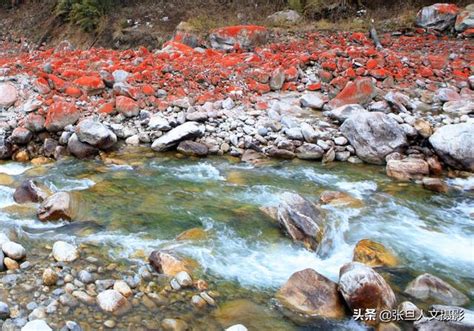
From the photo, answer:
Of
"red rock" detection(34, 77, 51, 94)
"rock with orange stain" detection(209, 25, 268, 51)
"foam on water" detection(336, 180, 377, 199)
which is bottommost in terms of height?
"foam on water" detection(336, 180, 377, 199)

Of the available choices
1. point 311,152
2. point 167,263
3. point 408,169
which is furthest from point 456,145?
point 167,263

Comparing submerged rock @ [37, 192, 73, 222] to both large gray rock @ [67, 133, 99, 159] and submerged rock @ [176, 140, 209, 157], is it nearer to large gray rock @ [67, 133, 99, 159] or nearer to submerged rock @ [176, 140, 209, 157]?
large gray rock @ [67, 133, 99, 159]

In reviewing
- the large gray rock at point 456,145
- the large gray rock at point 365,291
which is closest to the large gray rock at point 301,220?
the large gray rock at point 365,291

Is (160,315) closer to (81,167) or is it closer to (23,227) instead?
(23,227)

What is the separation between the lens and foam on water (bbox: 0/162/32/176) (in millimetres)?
6518

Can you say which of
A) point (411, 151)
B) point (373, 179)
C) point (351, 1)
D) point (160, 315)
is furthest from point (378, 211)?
point (351, 1)

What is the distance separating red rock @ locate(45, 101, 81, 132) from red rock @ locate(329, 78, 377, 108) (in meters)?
4.84

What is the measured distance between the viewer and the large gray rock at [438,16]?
39.6 ft

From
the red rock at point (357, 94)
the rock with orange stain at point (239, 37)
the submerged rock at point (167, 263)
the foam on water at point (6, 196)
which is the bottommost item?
the submerged rock at point (167, 263)

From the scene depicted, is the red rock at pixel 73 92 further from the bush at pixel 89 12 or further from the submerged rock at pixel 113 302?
the bush at pixel 89 12

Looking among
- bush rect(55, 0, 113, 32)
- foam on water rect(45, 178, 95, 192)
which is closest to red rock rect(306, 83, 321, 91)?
foam on water rect(45, 178, 95, 192)

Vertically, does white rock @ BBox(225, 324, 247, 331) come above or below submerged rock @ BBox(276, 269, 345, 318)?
above

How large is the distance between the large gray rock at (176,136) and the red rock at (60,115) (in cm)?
159

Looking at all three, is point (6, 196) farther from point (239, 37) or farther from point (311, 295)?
point (239, 37)
